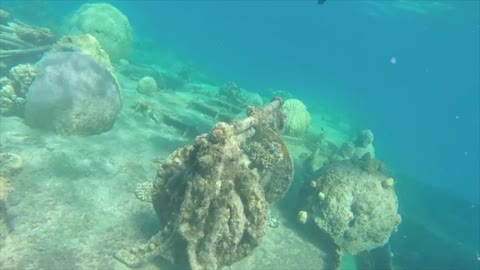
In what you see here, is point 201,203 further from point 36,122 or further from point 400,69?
point 400,69

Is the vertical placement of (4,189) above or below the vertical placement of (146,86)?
above

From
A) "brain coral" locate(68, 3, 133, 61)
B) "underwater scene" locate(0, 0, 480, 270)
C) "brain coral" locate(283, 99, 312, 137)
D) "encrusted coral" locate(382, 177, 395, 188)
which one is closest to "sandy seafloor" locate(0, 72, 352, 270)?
"underwater scene" locate(0, 0, 480, 270)

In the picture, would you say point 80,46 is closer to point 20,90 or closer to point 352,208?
point 20,90

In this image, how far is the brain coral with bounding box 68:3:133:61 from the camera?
1853 cm

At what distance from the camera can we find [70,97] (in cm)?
954

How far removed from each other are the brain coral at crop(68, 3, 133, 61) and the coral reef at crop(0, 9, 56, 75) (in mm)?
5198

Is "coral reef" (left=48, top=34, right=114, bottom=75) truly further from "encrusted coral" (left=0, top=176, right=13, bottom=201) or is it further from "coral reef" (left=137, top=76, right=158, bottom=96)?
"encrusted coral" (left=0, top=176, right=13, bottom=201)

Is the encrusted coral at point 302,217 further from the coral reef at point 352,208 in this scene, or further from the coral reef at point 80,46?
the coral reef at point 80,46

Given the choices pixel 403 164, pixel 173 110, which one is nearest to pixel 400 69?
pixel 403 164

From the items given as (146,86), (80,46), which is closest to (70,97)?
(80,46)

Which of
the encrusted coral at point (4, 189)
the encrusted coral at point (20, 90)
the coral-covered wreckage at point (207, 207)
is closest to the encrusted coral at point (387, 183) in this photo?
the coral-covered wreckage at point (207, 207)

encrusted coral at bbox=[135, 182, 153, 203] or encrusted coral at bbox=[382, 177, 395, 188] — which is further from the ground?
encrusted coral at bbox=[135, 182, 153, 203]

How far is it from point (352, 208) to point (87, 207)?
649cm

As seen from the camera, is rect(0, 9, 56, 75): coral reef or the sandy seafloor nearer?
the sandy seafloor
